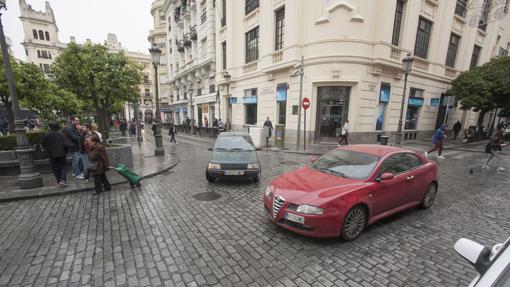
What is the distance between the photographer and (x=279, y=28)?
53.6 ft

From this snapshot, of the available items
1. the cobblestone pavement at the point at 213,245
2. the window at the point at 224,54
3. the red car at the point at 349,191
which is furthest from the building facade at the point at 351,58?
the red car at the point at 349,191

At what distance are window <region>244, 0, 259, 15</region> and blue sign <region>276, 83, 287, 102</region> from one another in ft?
24.7

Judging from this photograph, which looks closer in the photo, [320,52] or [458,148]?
[320,52]

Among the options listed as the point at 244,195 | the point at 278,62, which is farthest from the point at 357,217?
the point at 278,62

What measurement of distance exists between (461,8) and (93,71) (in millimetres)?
28028

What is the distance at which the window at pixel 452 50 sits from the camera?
62.8ft

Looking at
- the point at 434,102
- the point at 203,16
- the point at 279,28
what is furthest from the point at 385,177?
the point at 203,16

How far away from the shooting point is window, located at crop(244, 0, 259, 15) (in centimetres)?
1800

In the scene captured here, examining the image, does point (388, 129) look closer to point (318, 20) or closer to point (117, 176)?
point (318, 20)

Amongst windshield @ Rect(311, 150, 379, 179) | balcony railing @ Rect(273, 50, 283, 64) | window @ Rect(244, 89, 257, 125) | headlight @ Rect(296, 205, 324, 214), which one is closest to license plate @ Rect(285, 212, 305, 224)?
headlight @ Rect(296, 205, 324, 214)

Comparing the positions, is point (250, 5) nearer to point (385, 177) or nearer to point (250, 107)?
point (250, 107)

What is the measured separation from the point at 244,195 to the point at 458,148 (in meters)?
17.0

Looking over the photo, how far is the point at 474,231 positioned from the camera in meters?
4.06

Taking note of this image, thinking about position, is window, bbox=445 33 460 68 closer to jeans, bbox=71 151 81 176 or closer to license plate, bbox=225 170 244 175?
license plate, bbox=225 170 244 175
